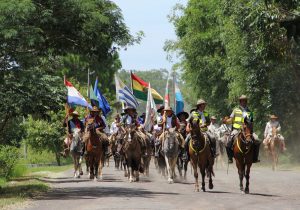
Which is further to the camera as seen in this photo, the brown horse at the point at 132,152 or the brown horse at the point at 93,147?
the brown horse at the point at 93,147

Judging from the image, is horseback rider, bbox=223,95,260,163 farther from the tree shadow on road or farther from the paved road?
the tree shadow on road

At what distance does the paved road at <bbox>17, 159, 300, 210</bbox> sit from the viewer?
64.6ft

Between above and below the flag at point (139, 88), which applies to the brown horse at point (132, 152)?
below

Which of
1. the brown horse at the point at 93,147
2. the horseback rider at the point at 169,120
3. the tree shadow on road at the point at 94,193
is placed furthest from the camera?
the brown horse at the point at 93,147

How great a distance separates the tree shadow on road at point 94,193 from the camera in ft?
75.1

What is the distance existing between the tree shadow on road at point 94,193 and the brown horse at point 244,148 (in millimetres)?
2447

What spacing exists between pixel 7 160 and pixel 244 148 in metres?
14.1

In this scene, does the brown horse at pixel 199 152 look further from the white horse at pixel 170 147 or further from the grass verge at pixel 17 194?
the grass verge at pixel 17 194

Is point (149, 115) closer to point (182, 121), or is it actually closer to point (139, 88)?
point (182, 121)

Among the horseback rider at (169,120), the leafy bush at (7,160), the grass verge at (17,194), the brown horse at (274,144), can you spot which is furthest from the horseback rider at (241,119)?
the brown horse at (274,144)

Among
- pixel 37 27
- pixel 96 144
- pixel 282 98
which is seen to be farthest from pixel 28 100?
pixel 282 98

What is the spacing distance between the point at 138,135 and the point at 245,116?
6715mm

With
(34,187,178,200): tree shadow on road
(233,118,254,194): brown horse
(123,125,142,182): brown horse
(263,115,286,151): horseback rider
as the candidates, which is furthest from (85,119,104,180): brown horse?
(263,115,286,151): horseback rider

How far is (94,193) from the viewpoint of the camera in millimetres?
23969
